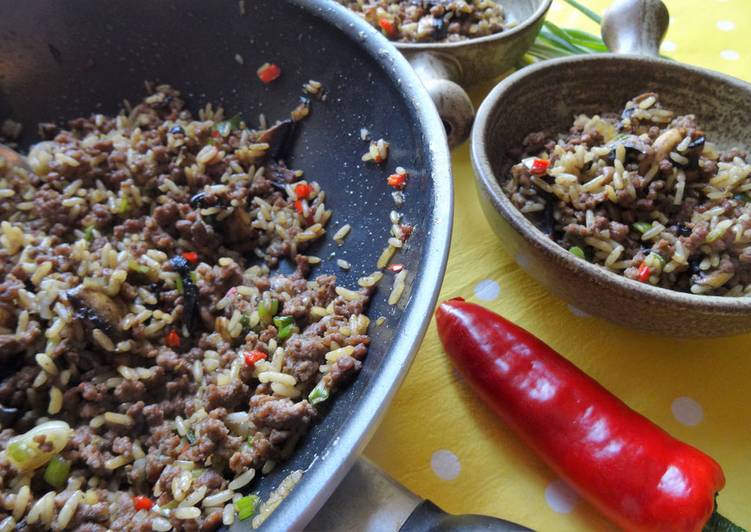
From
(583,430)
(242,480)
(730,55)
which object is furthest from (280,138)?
(730,55)

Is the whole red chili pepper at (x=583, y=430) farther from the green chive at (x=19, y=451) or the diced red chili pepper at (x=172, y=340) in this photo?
the green chive at (x=19, y=451)

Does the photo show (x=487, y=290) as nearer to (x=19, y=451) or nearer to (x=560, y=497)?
(x=560, y=497)

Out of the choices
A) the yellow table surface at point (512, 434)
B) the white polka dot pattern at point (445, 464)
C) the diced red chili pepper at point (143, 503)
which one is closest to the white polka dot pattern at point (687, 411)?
the yellow table surface at point (512, 434)

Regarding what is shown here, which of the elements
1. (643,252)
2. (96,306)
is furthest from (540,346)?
(96,306)

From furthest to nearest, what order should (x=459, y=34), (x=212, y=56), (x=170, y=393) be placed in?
1. (x=459, y=34)
2. (x=212, y=56)
3. (x=170, y=393)

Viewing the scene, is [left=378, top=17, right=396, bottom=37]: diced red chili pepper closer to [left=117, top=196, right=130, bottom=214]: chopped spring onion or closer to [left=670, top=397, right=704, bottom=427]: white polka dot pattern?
[left=117, top=196, right=130, bottom=214]: chopped spring onion

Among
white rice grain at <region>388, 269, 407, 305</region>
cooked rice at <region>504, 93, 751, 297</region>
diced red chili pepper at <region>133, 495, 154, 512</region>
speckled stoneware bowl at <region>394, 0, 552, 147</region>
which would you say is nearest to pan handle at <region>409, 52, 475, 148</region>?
speckled stoneware bowl at <region>394, 0, 552, 147</region>

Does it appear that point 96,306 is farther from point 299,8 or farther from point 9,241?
point 299,8
